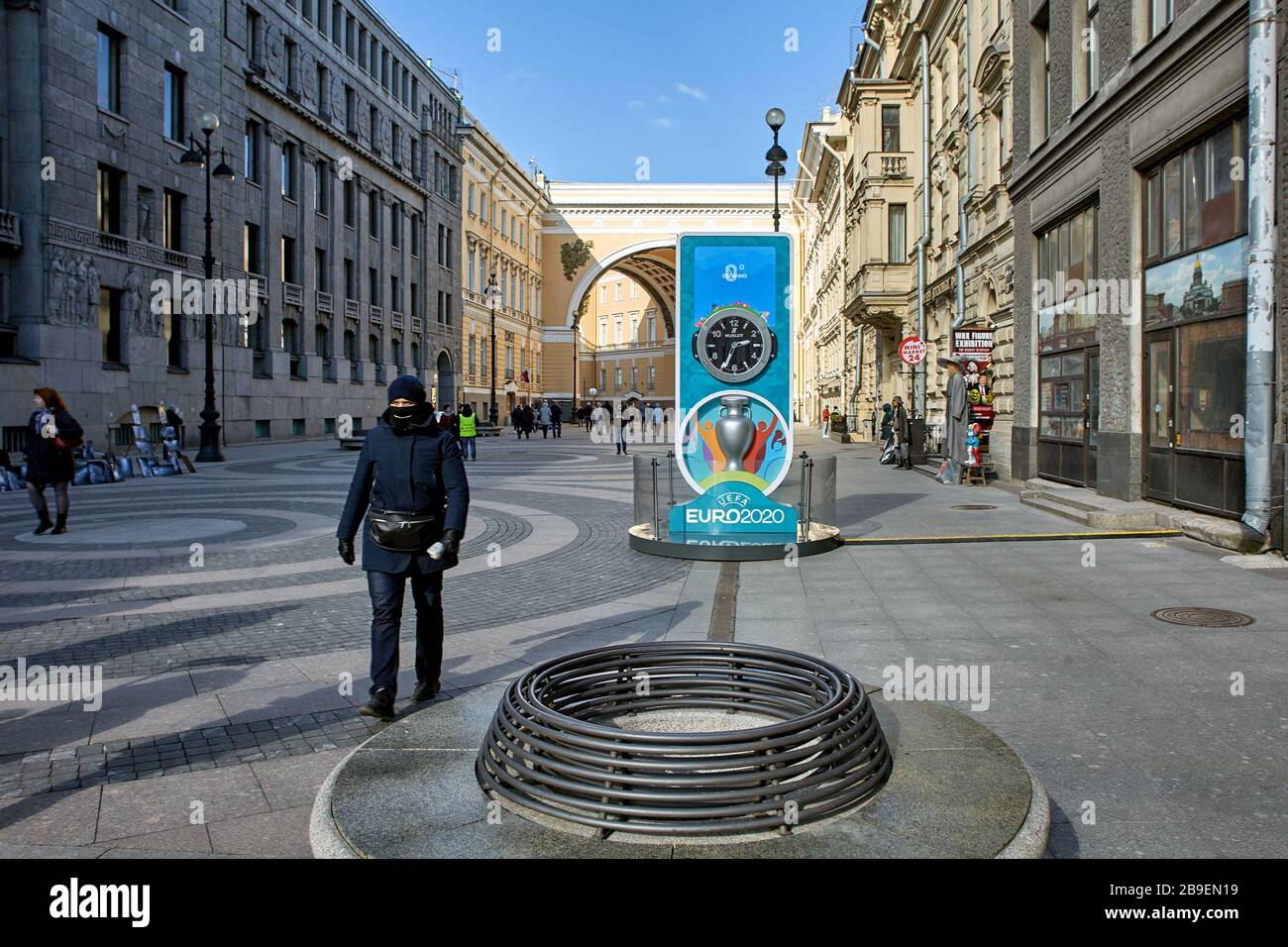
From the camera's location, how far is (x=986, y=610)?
7953 mm

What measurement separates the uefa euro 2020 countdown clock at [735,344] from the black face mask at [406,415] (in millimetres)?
6399

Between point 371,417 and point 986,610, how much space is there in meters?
44.4

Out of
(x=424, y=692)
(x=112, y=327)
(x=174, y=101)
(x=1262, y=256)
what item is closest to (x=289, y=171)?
(x=174, y=101)

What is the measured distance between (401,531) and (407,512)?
0.13 m

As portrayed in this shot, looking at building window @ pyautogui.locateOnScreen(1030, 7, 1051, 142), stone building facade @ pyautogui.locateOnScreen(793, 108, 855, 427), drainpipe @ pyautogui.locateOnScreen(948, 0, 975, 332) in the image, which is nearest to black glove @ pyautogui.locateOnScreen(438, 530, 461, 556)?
building window @ pyautogui.locateOnScreen(1030, 7, 1051, 142)

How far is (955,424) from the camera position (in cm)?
1950

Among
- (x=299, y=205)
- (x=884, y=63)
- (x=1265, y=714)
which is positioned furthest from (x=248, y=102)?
(x=1265, y=714)

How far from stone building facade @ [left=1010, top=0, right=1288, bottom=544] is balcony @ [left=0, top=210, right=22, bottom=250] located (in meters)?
24.0

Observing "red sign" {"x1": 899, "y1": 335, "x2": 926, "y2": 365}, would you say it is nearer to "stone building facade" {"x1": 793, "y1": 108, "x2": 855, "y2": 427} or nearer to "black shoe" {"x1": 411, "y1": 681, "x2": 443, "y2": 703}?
"stone building facade" {"x1": 793, "y1": 108, "x2": 855, "y2": 427}

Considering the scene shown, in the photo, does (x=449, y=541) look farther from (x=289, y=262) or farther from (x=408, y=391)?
(x=289, y=262)

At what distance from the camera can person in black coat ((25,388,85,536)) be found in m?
12.4

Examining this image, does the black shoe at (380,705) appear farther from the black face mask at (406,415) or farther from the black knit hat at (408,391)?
the black knit hat at (408,391)

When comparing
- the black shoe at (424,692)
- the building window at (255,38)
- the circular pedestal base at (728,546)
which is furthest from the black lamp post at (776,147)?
the building window at (255,38)

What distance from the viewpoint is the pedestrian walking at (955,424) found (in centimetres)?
1905
